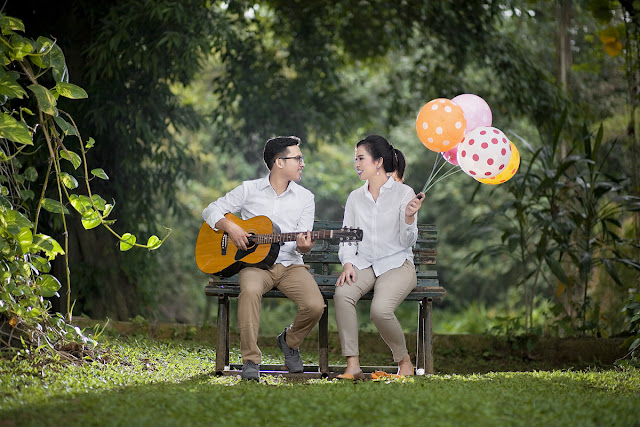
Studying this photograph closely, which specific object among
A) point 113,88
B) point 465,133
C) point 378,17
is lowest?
point 465,133

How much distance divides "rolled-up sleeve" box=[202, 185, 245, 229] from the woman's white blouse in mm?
711

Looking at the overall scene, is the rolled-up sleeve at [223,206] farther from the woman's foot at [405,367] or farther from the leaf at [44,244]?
the woman's foot at [405,367]

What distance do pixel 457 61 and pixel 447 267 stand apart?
7327 mm

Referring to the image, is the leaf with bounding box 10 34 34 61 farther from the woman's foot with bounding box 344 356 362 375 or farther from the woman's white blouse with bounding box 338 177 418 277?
the woman's foot with bounding box 344 356 362 375

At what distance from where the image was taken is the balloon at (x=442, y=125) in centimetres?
468

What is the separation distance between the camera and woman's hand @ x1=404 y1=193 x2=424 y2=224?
14.3 feet

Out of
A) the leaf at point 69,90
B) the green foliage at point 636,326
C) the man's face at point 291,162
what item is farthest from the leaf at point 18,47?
the green foliage at point 636,326

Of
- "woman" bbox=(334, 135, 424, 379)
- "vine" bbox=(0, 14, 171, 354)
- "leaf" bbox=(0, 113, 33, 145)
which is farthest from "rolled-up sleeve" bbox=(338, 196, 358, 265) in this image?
"leaf" bbox=(0, 113, 33, 145)

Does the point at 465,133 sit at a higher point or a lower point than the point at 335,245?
higher

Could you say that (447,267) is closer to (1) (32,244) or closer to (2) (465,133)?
(2) (465,133)

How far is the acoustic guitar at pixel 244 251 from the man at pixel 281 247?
67 millimetres

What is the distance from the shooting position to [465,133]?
4867 mm

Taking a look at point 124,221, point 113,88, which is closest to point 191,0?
point 113,88

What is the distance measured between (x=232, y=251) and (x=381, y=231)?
97cm
